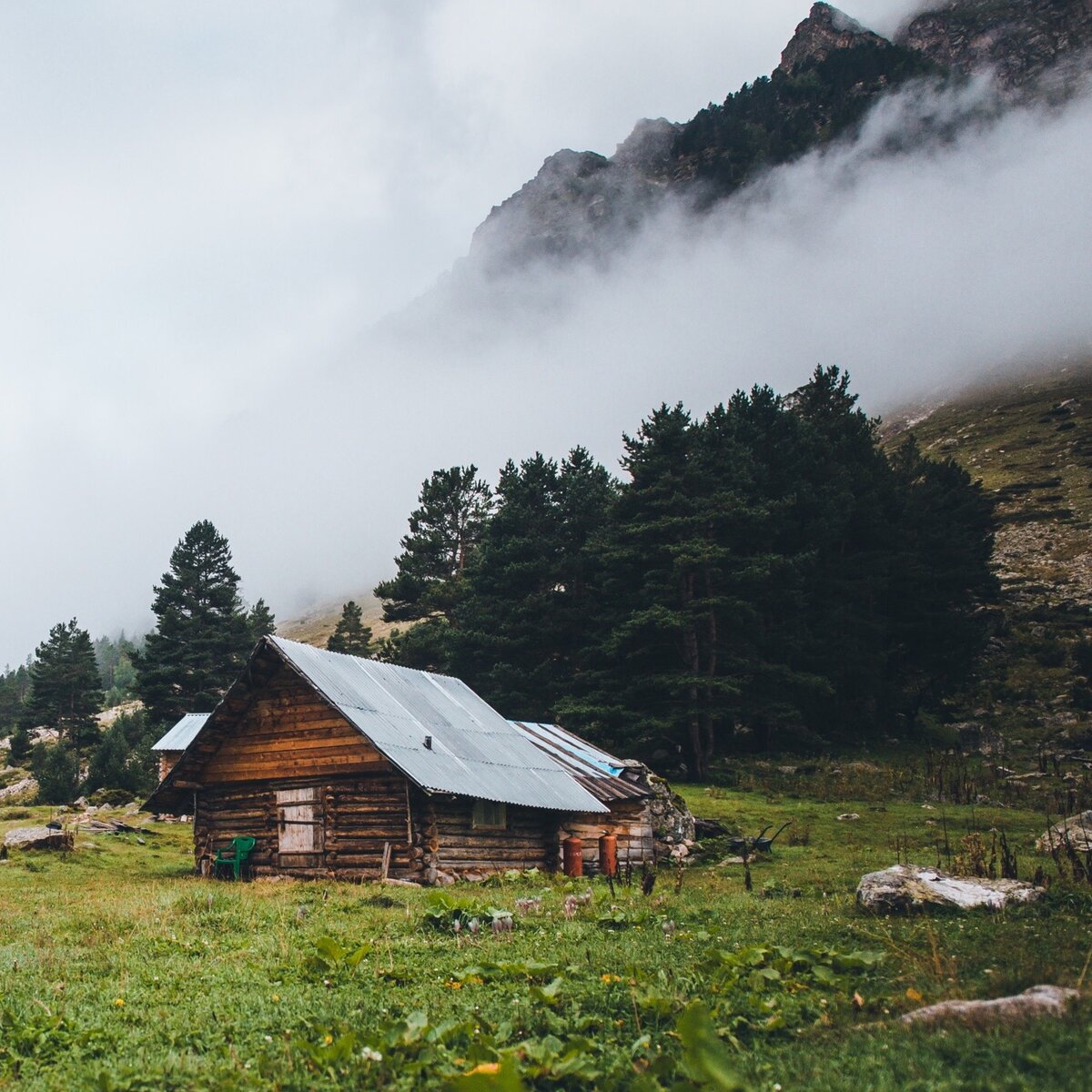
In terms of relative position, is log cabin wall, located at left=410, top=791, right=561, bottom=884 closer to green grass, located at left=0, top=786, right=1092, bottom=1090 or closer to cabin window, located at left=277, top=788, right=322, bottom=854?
cabin window, located at left=277, top=788, right=322, bottom=854

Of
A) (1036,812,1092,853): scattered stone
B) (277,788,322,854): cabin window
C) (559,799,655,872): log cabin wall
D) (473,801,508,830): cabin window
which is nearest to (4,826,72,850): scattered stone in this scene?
(277,788,322,854): cabin window

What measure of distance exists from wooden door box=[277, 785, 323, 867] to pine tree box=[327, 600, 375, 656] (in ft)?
162

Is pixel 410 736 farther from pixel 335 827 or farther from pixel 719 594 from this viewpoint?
pixel 719 594

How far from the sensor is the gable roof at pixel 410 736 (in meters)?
23.9

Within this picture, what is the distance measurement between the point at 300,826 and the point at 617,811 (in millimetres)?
10044

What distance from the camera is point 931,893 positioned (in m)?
13.1

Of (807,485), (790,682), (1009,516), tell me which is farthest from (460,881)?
(1009,516)

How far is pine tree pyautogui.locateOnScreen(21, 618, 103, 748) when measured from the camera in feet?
286

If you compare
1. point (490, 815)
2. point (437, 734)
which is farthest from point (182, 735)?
point (490, 815)

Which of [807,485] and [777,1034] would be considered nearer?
[777,1034]

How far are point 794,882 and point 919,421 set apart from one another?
13254 centimetres

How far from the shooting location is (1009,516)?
86312 mm

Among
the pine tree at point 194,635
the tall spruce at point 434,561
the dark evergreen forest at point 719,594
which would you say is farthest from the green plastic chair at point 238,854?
the pine tree at point 194,635

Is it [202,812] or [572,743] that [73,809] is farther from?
[572,743]
